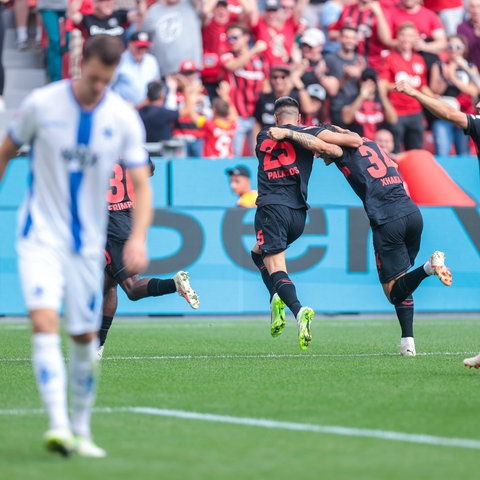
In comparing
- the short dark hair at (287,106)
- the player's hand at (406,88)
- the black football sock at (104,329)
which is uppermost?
the player's hand at (406,88)

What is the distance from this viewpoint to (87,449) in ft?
20.1

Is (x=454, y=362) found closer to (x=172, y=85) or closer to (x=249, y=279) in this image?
(x=249, y=279)

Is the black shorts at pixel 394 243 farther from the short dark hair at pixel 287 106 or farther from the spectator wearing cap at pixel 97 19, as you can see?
the spectator wearing cap at pixel 97 19

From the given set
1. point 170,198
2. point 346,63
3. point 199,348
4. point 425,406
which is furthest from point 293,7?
point 425,406

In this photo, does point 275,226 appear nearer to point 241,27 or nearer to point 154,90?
point 154,90

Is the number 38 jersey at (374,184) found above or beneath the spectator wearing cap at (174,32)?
beneath

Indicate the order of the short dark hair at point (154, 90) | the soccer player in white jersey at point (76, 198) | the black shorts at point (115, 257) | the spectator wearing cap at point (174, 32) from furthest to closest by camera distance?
1. the spectator wearing cap at point (174, 32)
2. the short dark hair at point (154, 90)
3. the black shorts at point (115, 257)
4. the soccer player in white jersey at point (76, 198)

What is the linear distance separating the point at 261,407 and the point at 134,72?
11549 millimetres

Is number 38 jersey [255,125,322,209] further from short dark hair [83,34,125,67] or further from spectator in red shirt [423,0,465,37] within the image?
spectator in red shirt [423,0,465,37]

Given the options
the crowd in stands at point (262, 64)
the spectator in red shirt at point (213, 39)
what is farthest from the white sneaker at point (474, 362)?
the spectator in red shirt at point (213, 39)

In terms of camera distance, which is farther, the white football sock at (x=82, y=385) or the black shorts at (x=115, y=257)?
the black shorts at (x=115, y=257)

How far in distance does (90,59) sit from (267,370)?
15.4ft

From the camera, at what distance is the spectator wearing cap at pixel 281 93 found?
60.5 feet

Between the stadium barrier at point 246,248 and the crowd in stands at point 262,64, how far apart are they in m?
1.84
